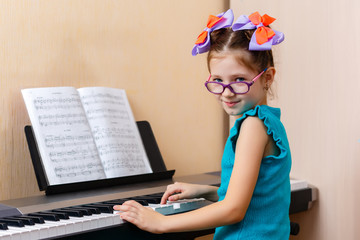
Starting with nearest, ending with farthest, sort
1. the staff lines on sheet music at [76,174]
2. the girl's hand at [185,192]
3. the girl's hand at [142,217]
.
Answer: the girl's hand at [142,217], the girl's hand at [185,192], the staff lines on sheet music at [76,174]

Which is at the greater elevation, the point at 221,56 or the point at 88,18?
the point at 88,18

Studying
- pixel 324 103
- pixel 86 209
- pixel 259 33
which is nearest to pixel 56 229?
pixel 86 209

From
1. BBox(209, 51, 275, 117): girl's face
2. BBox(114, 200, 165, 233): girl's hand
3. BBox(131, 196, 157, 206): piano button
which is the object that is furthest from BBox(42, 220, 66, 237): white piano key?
BBox(209, 51, 275, 117): girl's face

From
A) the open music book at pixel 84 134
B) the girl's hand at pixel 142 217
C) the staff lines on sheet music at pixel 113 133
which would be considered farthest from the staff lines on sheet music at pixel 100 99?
the girl's hand at pixel 142 217

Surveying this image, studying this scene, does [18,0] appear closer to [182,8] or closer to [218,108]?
[182,8]

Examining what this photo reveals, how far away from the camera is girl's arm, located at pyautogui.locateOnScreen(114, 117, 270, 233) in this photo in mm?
1114

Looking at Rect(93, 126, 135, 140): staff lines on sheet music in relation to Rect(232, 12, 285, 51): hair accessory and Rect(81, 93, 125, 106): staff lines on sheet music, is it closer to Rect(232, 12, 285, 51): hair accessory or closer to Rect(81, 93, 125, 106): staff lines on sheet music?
Rect(81, 93, 125, 106): staff lines on sheet music

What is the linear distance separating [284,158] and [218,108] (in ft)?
3.84

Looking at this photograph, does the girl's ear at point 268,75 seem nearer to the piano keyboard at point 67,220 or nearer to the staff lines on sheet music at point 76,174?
the piano keyboard at point 67,220

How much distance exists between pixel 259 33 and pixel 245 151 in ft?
0.96

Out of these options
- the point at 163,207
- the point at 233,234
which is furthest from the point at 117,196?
the point at 233,234

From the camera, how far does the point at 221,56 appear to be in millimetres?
1205

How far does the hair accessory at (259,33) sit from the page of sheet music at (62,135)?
708 mm

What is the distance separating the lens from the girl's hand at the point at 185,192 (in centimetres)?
140
